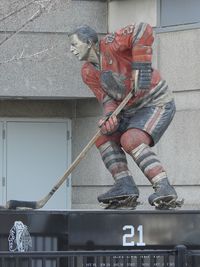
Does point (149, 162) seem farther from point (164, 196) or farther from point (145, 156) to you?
point (164, 196)

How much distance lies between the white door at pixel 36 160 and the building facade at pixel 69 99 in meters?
0.02

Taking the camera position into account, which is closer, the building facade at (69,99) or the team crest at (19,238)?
the team crest at (19,238)

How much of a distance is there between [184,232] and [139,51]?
1.27m

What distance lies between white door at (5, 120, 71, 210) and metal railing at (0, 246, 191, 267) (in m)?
8.17

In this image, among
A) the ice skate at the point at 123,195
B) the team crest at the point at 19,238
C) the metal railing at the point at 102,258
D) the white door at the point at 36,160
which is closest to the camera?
the metal railing at the point at 102,258

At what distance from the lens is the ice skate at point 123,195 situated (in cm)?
634

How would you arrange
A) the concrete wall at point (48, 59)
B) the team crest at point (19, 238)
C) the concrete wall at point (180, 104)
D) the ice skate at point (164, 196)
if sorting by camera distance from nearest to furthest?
the team crest at point (19, 238) → the ice skate at point (164, 196) → the concrete wall at point (180, 104) → the concrete wall at point (48, 59)

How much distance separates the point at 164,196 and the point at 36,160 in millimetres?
7780

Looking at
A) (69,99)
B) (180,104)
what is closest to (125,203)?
(180,104)

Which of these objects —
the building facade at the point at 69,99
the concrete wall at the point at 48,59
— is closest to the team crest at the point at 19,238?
the building facade at the point at 69,99

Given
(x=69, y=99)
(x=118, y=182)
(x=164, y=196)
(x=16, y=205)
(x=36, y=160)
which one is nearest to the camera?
(x=164, y=196)

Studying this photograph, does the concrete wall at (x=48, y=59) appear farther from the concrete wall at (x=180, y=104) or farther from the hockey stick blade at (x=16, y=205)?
the hockey stick blade at (x=16, y=205)

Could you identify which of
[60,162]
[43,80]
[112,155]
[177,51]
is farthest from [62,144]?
[112,155]

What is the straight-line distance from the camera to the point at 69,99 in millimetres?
13531
